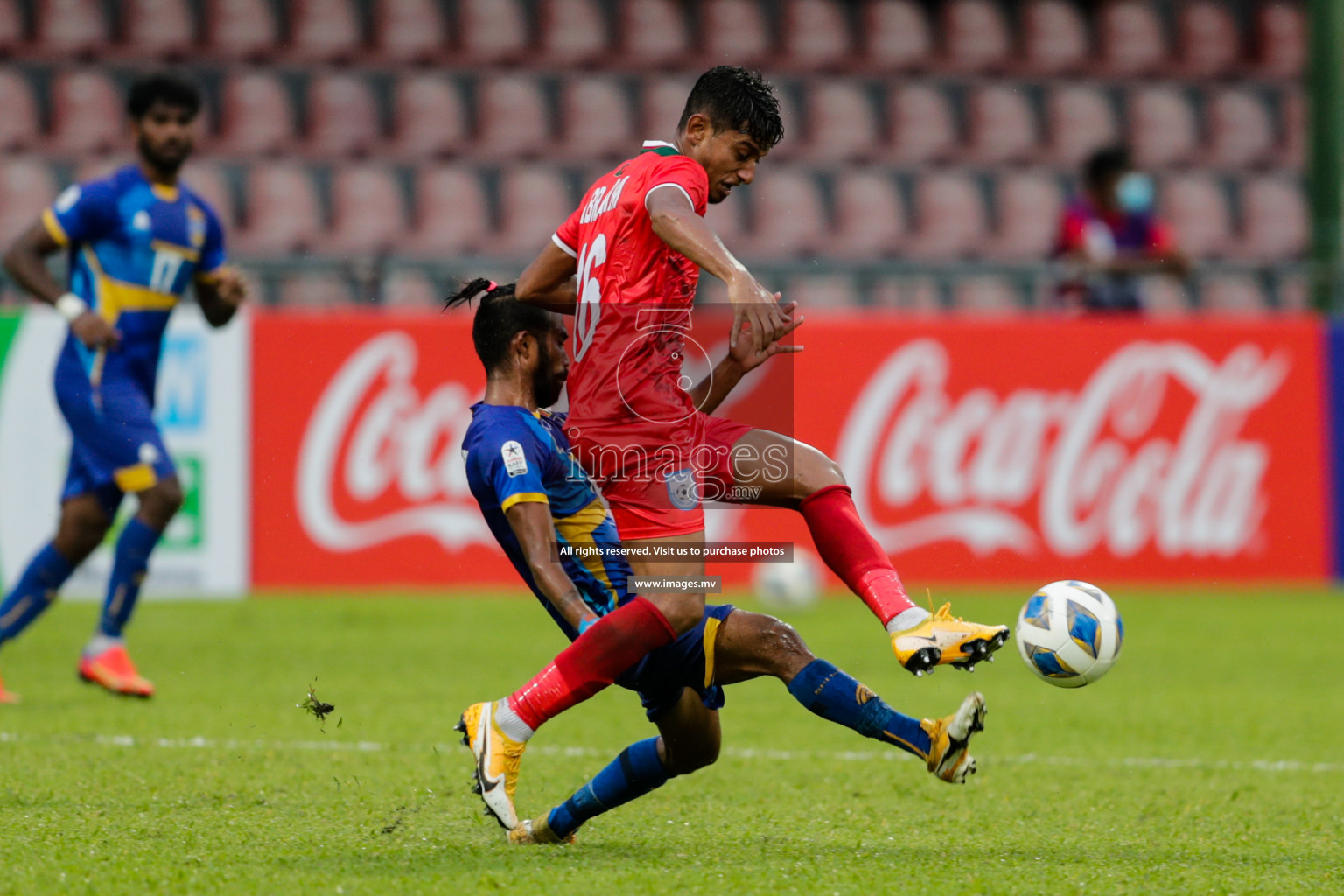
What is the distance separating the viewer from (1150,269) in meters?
10.1

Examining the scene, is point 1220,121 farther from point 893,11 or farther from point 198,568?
point 198,568

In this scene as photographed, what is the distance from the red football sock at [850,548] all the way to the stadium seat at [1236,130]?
37.5ft

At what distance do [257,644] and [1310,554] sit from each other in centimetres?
628

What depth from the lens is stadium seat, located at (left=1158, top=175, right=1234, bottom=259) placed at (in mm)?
13461

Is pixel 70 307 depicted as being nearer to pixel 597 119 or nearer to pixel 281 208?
pixel 281 208

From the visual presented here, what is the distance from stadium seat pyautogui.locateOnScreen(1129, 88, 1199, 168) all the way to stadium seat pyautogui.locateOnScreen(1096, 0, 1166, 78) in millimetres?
402

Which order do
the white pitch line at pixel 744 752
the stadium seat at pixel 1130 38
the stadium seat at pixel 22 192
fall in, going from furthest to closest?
the stadium seat at pixel 1130 38
the stadium seat at pixel 22 192
the white pitch line at pixel 744 752

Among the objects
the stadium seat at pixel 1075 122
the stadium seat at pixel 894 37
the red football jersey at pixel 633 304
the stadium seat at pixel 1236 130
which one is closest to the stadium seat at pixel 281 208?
the stadium seat at pixel 894 37

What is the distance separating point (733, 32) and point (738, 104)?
10186mm

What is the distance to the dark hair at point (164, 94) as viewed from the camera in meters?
6.32

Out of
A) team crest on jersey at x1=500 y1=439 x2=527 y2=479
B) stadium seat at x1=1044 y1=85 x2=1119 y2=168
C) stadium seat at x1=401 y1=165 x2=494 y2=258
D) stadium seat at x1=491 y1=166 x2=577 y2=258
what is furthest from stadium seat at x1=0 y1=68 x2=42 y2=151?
team crest on jersey at x1=500 y1=439 x2=527 y2=479

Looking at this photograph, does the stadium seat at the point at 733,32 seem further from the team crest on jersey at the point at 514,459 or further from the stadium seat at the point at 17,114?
the team crest on jersey at the point at 514,459

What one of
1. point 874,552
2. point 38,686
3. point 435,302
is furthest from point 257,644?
point 874,552

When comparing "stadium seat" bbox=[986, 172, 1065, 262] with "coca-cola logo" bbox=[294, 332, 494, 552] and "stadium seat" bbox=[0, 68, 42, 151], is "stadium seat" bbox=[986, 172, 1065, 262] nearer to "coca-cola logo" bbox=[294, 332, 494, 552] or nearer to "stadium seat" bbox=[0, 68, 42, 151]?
"coca-cola logo" bbox=[294, 332, 494, 552]
